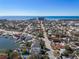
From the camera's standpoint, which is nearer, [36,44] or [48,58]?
[48,58]

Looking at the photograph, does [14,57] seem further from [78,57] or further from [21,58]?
[78,57]

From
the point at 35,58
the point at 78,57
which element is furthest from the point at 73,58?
the point at 35,58

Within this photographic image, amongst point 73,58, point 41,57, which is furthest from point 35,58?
point 73,58

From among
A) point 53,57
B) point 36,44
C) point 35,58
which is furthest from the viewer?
point 36,44

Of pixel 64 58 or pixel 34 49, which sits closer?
pixel 64 58

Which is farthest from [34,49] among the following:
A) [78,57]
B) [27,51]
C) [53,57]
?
[78,57]

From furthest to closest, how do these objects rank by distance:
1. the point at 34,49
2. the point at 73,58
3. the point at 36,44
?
the point at 36,44 < the point at 34,49 < the point at 73,58

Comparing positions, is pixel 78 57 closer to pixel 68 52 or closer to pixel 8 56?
pixel 68 52

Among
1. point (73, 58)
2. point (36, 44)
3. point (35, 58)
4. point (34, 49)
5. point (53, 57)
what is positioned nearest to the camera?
point (35, 58)

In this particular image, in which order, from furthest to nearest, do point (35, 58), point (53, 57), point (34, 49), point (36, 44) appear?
point (36, 44), point (34, 49), point (53, 57), point (35, 58)
